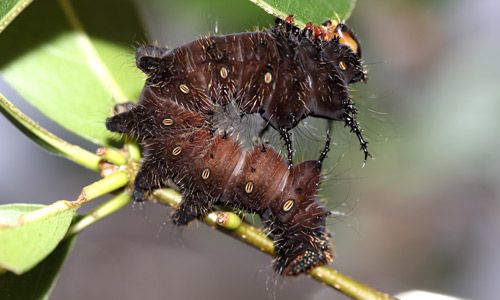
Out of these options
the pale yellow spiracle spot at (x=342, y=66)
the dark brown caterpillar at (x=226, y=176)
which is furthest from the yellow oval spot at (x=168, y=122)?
the pale yellow spiracle spot at (x=342, y=66)

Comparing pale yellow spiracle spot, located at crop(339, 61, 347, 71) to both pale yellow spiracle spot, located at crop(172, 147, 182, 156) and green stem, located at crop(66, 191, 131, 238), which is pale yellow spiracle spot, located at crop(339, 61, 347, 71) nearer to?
pale yellow spiracle spot, located at crop(172, 147, 182, 156)

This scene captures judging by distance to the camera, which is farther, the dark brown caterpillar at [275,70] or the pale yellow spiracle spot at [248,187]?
the pale yellow spiracle spot at [248,187]

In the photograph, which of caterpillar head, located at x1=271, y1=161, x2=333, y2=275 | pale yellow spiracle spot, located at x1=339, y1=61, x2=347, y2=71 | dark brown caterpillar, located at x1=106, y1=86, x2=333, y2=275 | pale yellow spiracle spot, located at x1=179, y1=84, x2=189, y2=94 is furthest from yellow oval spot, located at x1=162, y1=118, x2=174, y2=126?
pale yellow spiracle spot, located at x1=339, y1=61, x2=347, y2=71

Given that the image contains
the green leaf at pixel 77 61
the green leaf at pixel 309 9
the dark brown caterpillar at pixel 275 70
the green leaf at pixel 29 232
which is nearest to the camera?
the green leaf at pixel 29 232

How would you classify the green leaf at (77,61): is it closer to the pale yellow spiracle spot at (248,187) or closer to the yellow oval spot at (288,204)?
the pale yellow spiracle spot at (248,187)

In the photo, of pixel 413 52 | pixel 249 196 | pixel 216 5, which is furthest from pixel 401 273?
pixel 249 196

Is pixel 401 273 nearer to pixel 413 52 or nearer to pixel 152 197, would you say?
pixel 413 52

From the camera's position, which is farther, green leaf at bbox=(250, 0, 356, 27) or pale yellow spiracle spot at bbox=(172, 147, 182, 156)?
pale yellow spiracle spot at bbox=(172, 147, 182, 156)
